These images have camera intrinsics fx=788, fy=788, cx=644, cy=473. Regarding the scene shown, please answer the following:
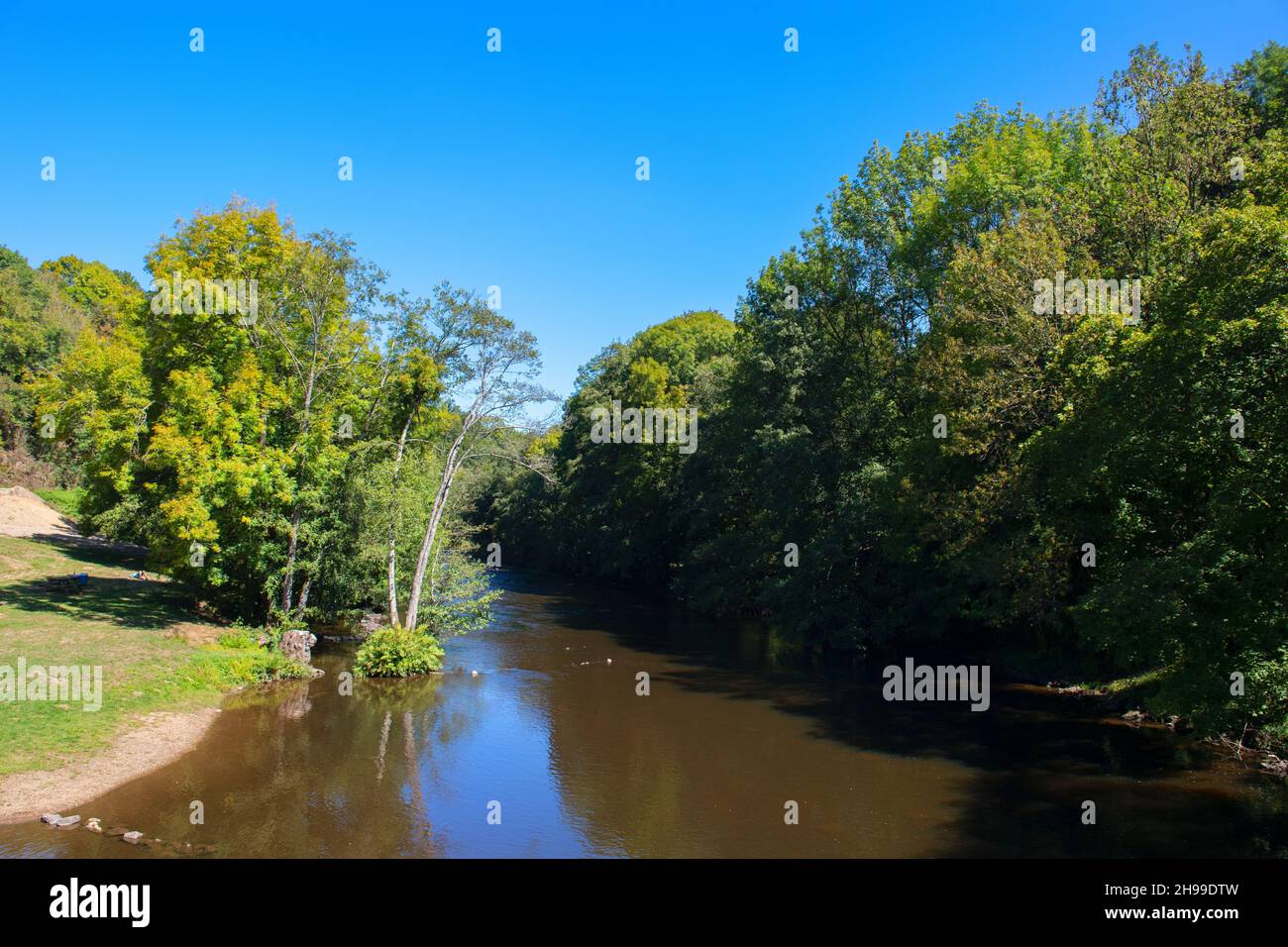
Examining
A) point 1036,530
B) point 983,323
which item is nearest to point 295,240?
point 983,323

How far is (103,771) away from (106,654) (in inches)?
261

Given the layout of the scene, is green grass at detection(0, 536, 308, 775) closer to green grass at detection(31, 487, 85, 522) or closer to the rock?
the rock

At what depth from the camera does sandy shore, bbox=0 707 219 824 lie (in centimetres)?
1352

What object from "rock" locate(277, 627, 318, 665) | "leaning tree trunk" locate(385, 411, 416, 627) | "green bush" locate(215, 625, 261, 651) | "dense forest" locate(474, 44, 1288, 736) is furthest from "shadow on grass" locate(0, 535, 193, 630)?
"dense forest" locate(474, 44, 1288, 736)

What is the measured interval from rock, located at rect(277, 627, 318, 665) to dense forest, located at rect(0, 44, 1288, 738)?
117 cm

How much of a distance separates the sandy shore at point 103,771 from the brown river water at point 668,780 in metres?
0.41

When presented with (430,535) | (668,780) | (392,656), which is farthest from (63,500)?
(668,780)

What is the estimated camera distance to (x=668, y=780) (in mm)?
17719
